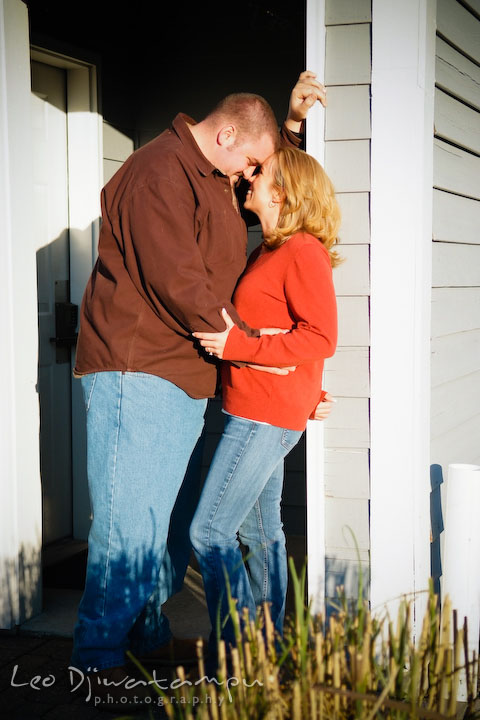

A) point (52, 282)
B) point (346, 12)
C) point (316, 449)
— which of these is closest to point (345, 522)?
point (316, 449)

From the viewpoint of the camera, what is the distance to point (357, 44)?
8.69 ft

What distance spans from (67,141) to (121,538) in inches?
88.3

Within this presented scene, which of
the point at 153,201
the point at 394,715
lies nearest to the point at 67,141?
the point at 153,201

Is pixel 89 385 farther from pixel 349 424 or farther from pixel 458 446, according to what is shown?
pixel 458 446

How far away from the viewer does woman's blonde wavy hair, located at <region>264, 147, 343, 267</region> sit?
96.8 inches

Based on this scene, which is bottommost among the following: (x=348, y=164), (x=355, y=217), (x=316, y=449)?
(x=316, y=449)

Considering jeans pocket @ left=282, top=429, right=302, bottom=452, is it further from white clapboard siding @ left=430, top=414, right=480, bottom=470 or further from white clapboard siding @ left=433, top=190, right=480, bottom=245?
white clapboard siding @ left=433, top=190, right=480, bottom=245

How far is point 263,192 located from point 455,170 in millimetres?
961

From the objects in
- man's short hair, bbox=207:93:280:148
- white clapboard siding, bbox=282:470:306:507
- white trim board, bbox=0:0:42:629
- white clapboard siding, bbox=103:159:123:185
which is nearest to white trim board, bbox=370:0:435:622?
man's short hair, bbox=207:93:280:148

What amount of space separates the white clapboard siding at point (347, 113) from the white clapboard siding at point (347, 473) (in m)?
1.04

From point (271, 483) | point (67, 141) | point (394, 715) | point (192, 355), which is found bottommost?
point (394, 715)

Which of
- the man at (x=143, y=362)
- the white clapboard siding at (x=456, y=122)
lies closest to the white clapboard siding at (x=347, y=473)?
the man at (x=143, y=362)

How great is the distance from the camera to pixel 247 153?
2568mm

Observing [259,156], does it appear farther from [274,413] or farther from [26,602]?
[26,602]
